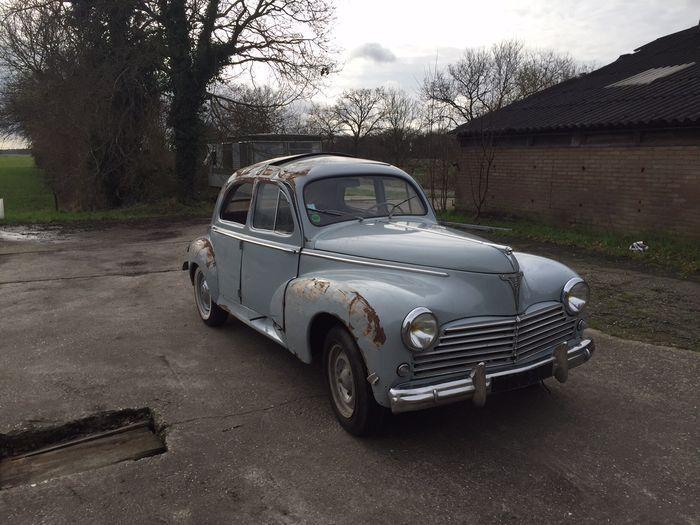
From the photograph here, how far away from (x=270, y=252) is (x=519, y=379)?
226 centimetres

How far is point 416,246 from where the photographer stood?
354cm

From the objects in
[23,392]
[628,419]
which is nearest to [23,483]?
[23,392]

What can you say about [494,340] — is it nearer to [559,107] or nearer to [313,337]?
[313,337]

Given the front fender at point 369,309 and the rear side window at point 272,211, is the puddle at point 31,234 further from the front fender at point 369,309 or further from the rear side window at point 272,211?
the front fender at point 369,309

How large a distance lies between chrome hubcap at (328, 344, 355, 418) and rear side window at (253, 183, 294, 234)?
47.6 inches

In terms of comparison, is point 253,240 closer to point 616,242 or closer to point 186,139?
point 616,242

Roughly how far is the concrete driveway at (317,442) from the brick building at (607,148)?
6426mm

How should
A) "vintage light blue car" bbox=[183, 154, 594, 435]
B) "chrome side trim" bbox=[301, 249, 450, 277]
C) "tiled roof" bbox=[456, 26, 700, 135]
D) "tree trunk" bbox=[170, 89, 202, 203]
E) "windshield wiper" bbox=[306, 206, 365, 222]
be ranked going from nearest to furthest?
"vintage light blue car" bbox=[183, 154, 594, 435], "chrome side trim" bbox=[301, 249, 450, 277], "windshield wiper" bbox=[306, 206, 365, 222], "tiled roof" bbox=[456, 26, 700, 135], "tree trunk" bbox=[170, 89, 202, 203]

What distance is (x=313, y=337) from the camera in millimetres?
3758

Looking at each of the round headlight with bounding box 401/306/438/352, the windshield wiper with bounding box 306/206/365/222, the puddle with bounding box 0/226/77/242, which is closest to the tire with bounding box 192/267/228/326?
the windshield wiper with bounding box 306/206/365/222

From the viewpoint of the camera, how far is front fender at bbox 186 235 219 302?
17.8 feet

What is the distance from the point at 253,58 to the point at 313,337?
57.3 ft

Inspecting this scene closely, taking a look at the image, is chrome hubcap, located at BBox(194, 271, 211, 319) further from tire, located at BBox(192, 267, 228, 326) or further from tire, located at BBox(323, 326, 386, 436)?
tire, located at BBox(323, 326, 386, 436)

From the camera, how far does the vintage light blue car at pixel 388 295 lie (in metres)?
3.05
